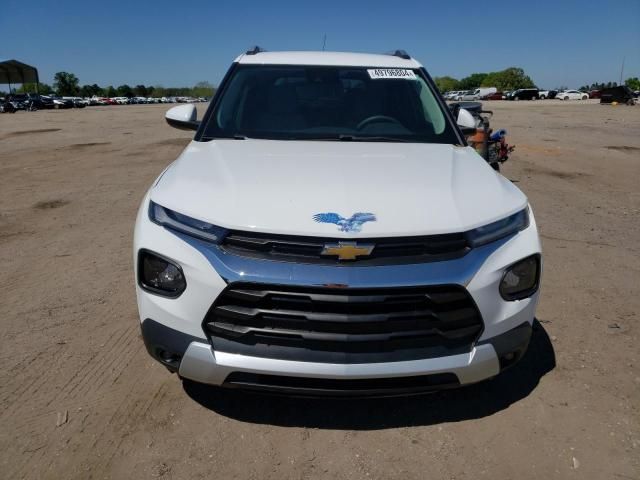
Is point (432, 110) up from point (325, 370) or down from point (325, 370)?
up

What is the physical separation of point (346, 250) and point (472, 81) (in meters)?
159

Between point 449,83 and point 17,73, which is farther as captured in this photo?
point 449,83

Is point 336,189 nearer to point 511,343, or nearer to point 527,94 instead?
point 511,343

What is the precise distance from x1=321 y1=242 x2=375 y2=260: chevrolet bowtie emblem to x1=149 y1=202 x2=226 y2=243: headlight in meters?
0.47


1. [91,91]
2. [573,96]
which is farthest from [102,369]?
[91,91]

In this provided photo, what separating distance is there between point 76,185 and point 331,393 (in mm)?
7553

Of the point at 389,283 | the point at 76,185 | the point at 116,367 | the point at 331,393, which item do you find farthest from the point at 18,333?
the point at 76,185

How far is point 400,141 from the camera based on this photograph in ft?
11.2

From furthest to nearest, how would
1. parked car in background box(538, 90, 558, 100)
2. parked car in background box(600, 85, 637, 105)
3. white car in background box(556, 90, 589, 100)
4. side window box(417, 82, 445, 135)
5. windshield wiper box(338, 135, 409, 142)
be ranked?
parked car in background box(538, 90, 558, 100)
white car in background box(556, 90, 589, 100)
parked car in background box(600, 85, 637, 105)
side window box(417, 82, 445, 135)
windshield wiper box(338, 135, 409, 142)

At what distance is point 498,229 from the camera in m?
2.39

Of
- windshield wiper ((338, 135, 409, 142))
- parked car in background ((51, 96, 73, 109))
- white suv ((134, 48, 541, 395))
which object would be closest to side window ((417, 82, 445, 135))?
windshield wiper ((338, 135, 409, 142))

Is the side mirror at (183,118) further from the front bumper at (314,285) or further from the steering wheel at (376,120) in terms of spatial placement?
the front bumper at (314,285)

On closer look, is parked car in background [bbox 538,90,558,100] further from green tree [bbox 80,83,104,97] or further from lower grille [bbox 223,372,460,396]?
green tree [bbox 80,83,104,97]

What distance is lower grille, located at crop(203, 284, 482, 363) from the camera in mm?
2148
